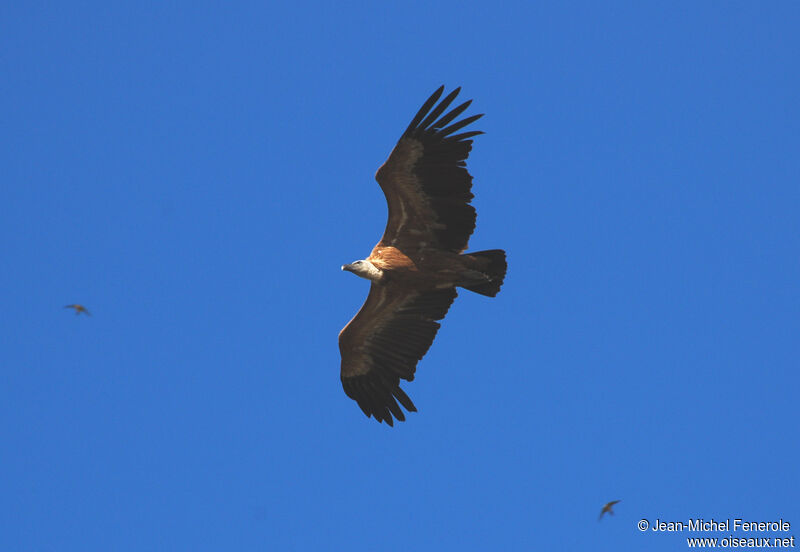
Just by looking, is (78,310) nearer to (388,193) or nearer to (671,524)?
(388,193)

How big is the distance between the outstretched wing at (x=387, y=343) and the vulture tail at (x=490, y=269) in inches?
40.5

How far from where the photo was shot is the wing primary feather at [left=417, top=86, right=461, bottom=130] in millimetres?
18484

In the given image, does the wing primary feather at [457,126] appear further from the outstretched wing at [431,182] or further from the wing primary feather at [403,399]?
the wing primary feather at [403,399]

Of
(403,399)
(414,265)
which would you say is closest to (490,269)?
(414,265)

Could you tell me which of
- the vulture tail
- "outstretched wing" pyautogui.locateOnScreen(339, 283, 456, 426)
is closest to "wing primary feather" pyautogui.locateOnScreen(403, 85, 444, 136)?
the vulture tail

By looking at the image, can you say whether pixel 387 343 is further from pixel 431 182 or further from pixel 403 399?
pixel 431 182

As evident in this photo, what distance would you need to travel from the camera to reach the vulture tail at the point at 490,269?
19.0 metres

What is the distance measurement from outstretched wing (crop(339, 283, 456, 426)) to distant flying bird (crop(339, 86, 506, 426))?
17 millimetres

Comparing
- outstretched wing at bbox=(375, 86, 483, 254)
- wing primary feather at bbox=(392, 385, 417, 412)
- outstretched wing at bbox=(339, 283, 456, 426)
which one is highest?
outstretched wing at bbox=(375, 86, 483, 254)

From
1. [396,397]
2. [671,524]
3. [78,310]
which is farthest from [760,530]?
[78,310]

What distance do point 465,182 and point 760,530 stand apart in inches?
309

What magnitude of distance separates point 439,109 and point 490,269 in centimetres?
269

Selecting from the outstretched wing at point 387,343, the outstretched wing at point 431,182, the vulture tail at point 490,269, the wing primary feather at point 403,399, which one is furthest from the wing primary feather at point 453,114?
the wing primary feather at point 403,399

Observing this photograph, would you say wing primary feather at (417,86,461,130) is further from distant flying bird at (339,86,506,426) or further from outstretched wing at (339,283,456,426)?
outstretched wing at (339,283,456,426)
